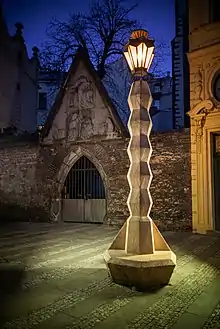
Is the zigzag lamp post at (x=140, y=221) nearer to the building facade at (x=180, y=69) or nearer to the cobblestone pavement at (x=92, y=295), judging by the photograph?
the cobblestone pavement at (x=92, y=295)

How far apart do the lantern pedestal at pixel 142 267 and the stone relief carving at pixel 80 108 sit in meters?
8.53

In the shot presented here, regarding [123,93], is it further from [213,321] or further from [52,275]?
[213,321]

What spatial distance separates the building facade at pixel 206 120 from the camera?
31.7 feet

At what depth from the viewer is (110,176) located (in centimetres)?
1181

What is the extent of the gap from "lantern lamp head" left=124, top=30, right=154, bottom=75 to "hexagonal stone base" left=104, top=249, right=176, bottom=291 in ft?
9.18

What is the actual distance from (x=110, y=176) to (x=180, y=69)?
1119 cm

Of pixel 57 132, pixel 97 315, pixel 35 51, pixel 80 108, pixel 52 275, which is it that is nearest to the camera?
pixel 97 315

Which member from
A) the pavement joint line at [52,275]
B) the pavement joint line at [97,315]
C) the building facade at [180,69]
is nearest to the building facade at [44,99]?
the building facade at [180,69]

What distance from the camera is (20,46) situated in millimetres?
20266

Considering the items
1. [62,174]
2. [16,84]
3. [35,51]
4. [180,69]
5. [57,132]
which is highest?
[35,51]

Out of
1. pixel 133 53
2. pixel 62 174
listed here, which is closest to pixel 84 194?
pixel 62 174

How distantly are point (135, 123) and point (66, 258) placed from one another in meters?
3.24

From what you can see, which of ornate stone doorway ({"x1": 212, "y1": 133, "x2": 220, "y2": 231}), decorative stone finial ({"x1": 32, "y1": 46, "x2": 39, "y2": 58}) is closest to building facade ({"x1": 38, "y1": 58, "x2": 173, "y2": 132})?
decorative stone finial ({"x1": 32, "y1": 46, "x2": 39, "y2": 58})

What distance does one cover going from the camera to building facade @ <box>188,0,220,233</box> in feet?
31.7
